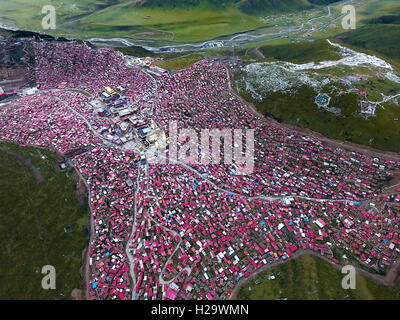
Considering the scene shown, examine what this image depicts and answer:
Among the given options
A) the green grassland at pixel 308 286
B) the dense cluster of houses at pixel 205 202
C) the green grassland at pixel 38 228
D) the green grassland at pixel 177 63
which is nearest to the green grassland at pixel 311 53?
the green grassland at pixel 177 63

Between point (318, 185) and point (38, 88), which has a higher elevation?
point (38, 88)

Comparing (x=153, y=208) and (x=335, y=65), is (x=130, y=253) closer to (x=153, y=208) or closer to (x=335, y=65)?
(x=153, y=208)

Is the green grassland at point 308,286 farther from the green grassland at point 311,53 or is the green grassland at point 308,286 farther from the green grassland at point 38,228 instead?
the green grassland at point 311,53

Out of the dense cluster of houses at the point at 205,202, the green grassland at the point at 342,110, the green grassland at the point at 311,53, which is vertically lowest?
the dense cluster of houses at the point at 205,202

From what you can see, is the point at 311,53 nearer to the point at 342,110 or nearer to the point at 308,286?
the point at 342,110

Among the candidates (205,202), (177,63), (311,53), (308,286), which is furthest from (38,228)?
(311,53)
